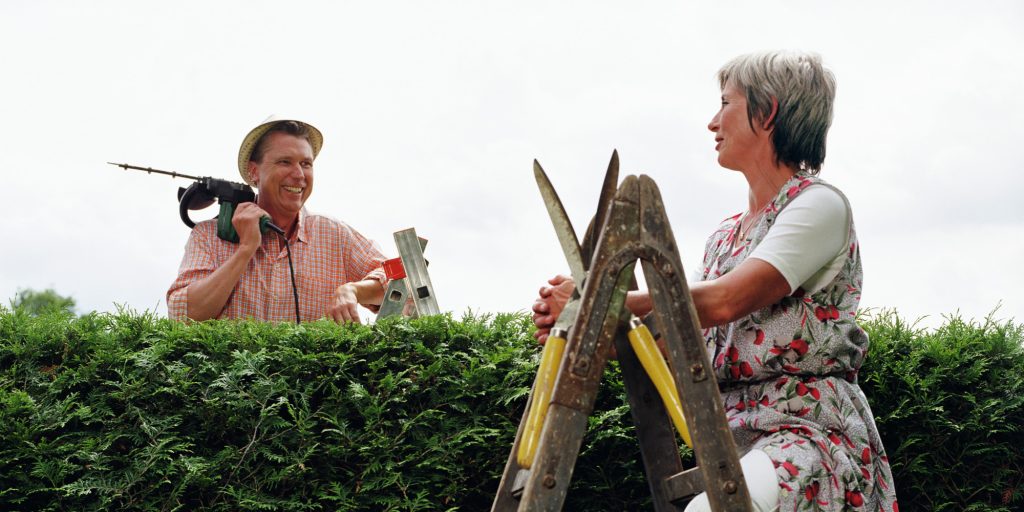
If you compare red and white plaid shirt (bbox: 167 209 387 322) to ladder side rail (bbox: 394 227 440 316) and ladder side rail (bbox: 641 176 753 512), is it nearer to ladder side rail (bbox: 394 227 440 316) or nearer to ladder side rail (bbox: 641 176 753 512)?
ladder side rail (bbox: 394 227 440 316)

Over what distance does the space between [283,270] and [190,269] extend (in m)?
0.49

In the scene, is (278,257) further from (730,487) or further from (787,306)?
(730,487)

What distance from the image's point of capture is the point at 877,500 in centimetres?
291

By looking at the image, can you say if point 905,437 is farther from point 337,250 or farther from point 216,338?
point 337,250

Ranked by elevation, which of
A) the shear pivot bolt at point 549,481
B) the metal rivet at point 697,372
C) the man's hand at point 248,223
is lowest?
the shear pivot bolt at point 549,481

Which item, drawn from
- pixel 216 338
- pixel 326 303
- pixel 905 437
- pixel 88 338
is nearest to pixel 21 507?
pixel 88 338

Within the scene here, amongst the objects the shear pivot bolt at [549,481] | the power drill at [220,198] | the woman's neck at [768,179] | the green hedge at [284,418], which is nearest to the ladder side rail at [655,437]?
the shear pivot bolt at [549,481]

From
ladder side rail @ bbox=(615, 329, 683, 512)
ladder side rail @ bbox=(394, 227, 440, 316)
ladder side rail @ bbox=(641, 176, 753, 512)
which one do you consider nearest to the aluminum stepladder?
ladder side rail @ bbox=(394, 227, 440, 316)

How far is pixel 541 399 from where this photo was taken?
2.45 m

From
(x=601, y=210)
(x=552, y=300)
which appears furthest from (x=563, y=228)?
(x=552, y=300)

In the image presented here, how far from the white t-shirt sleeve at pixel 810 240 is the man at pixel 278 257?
280 centimetres

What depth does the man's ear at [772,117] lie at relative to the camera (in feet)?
9.99

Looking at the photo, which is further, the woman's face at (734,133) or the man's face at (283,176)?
the man's face at (283,176)

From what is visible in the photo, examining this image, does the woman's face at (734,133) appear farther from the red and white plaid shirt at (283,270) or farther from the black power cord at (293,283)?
the black power cord at (293,283)
